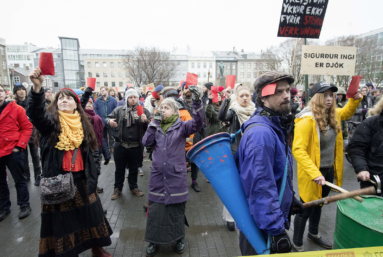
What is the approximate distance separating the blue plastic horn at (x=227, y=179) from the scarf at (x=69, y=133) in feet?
5.31

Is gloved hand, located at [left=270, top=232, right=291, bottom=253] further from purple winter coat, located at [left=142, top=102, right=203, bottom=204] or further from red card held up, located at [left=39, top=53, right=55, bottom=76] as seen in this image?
red card held up, located at [left=39, top=53, right=55, bottom=76]

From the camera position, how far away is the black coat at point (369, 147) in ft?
8.34

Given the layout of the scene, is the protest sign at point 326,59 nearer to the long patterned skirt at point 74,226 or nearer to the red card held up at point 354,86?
the red card held up at point 354,86

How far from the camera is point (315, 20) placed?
5.21 m

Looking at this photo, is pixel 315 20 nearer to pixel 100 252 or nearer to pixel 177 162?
pixel 177 162

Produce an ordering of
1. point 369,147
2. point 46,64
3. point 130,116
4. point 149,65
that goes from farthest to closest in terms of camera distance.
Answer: point 149,65 < point 130,116 < point 369,147 < point 46,64

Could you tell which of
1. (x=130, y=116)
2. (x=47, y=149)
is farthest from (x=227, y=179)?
(x=130, y=116)

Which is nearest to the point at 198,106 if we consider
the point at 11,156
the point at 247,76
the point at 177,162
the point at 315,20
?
the point at 177,162

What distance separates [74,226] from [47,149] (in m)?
0.93

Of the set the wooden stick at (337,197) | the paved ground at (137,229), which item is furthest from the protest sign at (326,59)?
the wooden stick at (337,197)

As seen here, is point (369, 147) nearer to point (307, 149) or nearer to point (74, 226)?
point (307, 149)

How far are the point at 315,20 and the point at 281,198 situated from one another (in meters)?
5.29

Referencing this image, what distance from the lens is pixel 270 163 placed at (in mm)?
1491

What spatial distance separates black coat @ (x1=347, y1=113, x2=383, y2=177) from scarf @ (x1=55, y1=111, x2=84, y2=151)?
10.9ft
